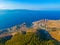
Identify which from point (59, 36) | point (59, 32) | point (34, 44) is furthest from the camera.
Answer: point (59, 32)

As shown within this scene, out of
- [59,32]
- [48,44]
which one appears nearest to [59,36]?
[59,32]

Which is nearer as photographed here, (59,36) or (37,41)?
(37,41)

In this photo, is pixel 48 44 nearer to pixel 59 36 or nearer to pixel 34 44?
pixel 34 44

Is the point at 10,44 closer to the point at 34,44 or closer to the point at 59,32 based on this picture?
the point at 34,44

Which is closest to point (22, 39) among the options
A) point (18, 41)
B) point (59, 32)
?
point (18, 41)

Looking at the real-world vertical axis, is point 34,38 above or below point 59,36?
above

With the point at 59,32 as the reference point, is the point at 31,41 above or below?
above

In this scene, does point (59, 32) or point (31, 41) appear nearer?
point (31, 41)

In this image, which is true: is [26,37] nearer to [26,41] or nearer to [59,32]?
[26,41]

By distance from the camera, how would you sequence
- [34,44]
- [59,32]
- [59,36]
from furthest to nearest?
[59,32] → [59,36] → [34,44]
